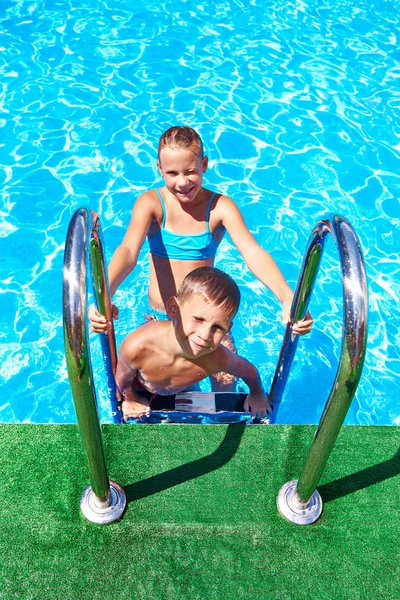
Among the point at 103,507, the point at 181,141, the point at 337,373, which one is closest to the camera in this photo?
the point at 337,373

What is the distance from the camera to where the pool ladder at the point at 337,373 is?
1.80 meters

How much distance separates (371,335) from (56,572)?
14.6 ft

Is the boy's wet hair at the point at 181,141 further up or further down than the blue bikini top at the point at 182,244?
further up

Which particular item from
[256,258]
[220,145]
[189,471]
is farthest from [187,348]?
[220,145]

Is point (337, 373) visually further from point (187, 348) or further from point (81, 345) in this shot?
point (187, 348)

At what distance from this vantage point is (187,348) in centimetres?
292

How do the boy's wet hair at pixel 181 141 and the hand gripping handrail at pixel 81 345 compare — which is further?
the boy's wet hair at pixel 181 141

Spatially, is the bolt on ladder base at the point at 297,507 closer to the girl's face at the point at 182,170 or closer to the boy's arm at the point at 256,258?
the boy's arm at the point at 256,258

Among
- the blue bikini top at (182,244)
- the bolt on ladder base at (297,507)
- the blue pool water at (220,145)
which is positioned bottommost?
the blue pool water at (220,145)

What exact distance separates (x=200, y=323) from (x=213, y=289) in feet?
0.57

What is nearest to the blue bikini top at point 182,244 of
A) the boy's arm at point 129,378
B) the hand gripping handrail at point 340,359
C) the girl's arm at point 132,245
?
the girl's arm at point 132,245

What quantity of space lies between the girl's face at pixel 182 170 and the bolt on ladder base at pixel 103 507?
2.22m

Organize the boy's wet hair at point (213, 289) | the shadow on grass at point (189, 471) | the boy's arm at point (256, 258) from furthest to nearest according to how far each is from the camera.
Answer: the boy's arm at point (256, 258) < the boy's wet hair at point (213, 289) < the shadow on grass at point (189, 471)

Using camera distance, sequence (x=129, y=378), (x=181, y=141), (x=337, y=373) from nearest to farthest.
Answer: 1. (x=337, y=373)
2. (x=129, y=378)
3. (x=181, y=141)
